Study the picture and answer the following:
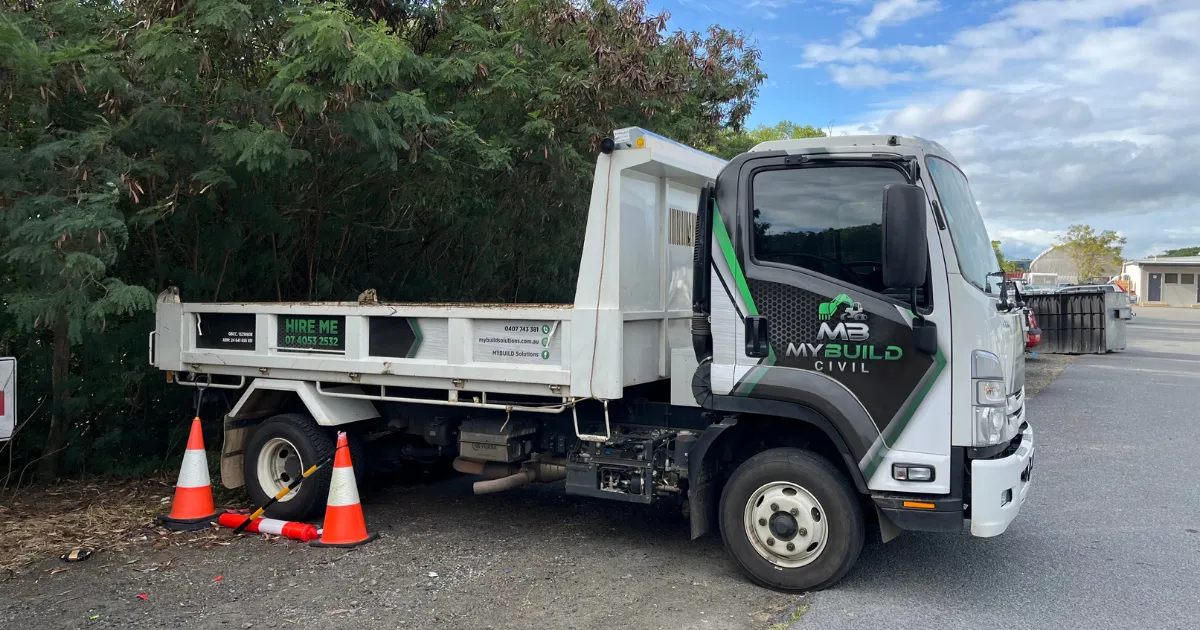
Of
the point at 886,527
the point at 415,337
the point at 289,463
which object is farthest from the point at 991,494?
the point at 289,463

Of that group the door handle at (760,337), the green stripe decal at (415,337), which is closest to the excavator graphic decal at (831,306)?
the door handle at (760,337)

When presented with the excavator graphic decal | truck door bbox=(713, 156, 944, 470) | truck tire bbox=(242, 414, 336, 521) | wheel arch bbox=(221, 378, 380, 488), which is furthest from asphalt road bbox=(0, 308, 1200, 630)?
the excavator graphic decal

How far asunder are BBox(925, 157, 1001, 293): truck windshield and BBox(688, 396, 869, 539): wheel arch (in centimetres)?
115

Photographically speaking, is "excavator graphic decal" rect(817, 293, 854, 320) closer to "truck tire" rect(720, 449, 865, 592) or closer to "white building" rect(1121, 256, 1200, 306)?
"truck tire" rect(720, 449, 865, 592)

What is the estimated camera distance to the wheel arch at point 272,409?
21.7 feet

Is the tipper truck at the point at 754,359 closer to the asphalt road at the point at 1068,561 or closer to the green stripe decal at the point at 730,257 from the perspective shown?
the green stripe decal at the point at 730,257

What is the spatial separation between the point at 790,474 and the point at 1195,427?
8.80 metres

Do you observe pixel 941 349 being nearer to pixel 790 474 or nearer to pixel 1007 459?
pixel 1007 459

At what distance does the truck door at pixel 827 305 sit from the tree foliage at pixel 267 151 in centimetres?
312

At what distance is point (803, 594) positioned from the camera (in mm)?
5082

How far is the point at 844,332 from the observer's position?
486cm

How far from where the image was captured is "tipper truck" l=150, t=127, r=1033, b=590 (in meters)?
4.71

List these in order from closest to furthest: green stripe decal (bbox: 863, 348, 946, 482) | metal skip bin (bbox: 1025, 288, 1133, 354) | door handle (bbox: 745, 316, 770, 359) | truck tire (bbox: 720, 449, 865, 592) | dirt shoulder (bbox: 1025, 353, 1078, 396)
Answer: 1. green stripe decal (bbox: 863, 348, 946, 482)
2. truck tire (bbox: 720, 449, 865, 592)
3. door handle (bbox: 745, 316, 770, 359)
4. dirt shoulder (bbox: 1025, 353, 1078, 396)
5. metal skip bin (bbox: 1025, 288, 1133, 354)

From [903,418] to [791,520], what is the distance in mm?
860
